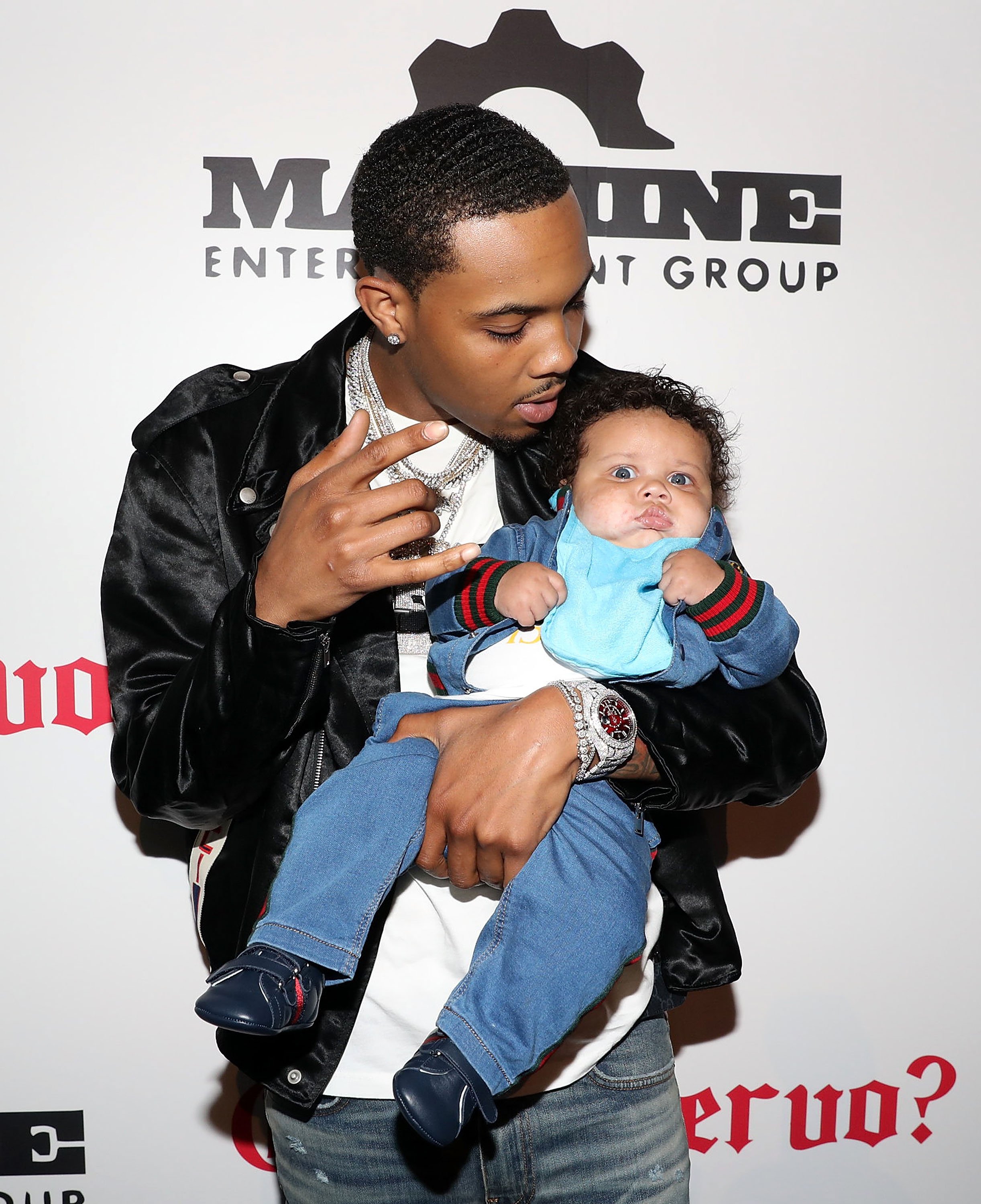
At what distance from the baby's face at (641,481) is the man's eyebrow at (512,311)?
252 mm

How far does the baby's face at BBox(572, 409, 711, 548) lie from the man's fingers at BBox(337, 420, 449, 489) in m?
0.43

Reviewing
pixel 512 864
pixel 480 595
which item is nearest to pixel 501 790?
pixel 512 864

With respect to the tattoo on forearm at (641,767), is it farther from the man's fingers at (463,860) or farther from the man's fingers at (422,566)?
the man's fingers at (422,566)

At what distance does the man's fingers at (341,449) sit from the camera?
4.88 ft

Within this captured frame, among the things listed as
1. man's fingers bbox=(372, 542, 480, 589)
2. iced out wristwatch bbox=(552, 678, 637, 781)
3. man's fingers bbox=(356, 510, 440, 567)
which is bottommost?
iced out wristwatch bbox=(552, 678, 637, 781)

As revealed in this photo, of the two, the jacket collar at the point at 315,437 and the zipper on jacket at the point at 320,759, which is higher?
the jacket collar at the point at 315,437

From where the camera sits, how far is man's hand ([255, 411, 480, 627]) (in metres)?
1.42

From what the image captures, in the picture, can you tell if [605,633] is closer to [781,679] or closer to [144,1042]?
[781,679]

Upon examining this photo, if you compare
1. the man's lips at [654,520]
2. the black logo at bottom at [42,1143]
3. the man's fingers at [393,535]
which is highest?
the man's lips at [654,520]

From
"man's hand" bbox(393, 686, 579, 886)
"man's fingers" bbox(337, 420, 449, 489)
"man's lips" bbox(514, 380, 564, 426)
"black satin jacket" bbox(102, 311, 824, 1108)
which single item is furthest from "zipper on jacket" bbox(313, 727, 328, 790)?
"man's lips" bbox(514, 380, 564, 426)

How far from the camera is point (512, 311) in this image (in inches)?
64.7

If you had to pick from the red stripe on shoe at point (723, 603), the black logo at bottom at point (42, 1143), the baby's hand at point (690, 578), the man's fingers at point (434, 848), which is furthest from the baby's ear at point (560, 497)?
the black logo at bottom at point (42, 1143)

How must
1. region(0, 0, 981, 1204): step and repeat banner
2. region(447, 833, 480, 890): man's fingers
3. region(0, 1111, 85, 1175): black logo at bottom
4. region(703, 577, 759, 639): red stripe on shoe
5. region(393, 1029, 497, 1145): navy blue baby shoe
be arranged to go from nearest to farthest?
region(393, 1029, 497, 1145): navy blue baby shoe → region(447, 833, 480, 890): man's fingers → region(703, 577, 759, 639): red stripe on shoe → region(0, 0, 981, 1204): step and repeat banner → region(0, 1111, 85, 1175): black logo at bottom

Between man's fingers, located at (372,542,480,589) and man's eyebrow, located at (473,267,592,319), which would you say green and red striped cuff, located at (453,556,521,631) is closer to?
man's fingers, located at (372,542,480,589)
